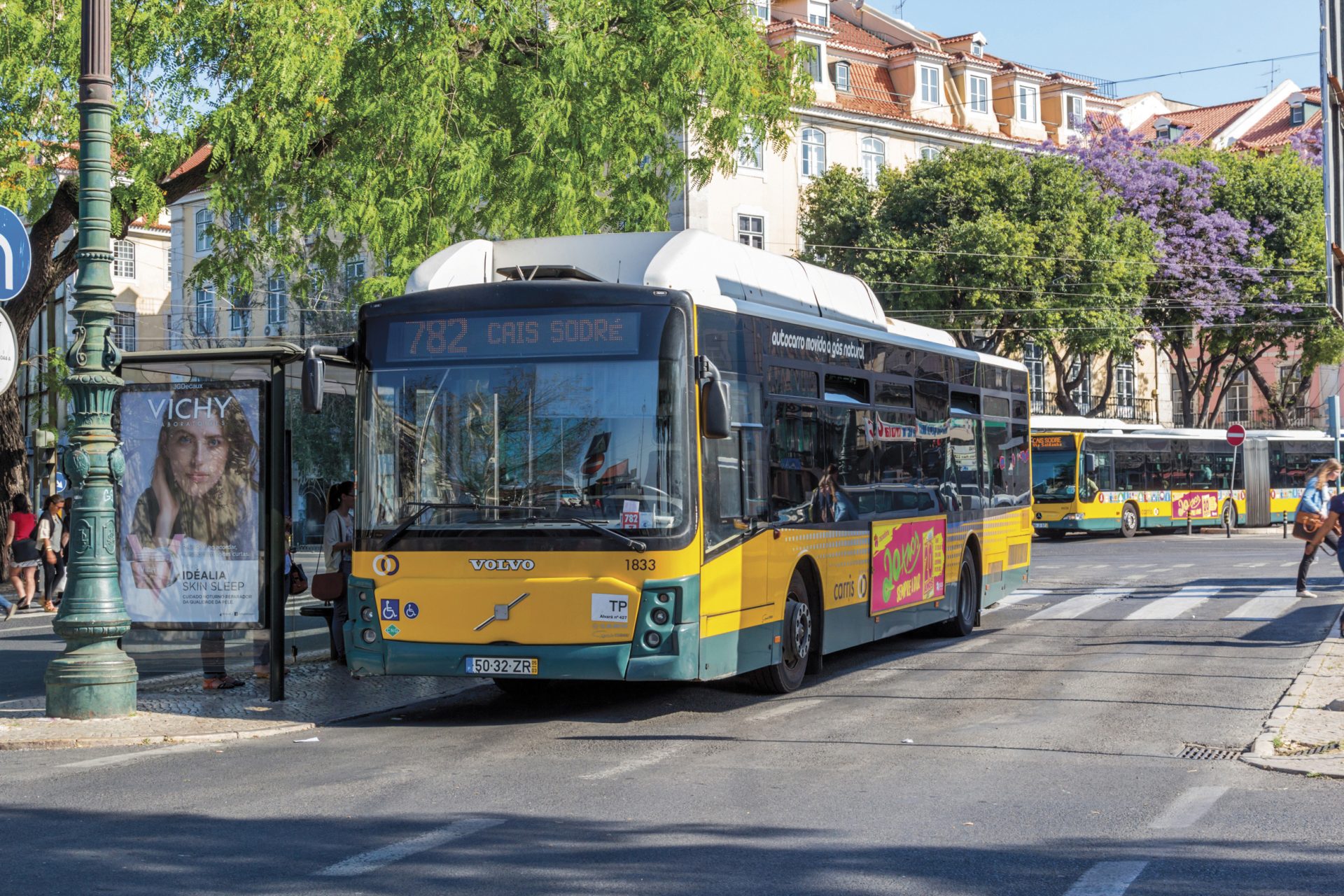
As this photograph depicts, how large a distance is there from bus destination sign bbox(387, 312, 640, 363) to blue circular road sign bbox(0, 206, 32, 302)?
2321mm

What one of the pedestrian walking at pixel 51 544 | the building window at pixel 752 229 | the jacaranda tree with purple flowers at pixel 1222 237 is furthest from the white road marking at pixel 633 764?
the jacaranda tree with purple flowers at pixel 1222 237

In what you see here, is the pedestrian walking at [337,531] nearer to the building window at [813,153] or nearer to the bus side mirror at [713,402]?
the bus side mirror at [713,402]

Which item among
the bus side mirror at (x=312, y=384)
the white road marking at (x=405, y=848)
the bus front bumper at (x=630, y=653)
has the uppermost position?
the bus side mirror at (x=312, y=384)

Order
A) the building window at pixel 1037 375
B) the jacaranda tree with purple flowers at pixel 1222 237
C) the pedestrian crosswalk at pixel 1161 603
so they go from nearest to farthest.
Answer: the pedestrian crosswalk at pixel 1161 603
the jacaranda tree with purple flowers at pixel 1222 237
the building window at pixel 1037 375

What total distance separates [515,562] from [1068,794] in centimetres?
397

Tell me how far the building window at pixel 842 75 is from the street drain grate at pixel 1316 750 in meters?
49.9

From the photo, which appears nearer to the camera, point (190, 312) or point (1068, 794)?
point (1068, 794)

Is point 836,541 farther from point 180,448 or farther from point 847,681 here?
point 180,448

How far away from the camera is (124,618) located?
37.1 feet

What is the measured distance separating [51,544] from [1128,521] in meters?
29.3

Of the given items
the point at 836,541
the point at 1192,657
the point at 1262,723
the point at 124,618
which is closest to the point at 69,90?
the point at 124,618

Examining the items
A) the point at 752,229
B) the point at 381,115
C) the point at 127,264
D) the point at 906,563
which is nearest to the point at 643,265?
the point at 906,563

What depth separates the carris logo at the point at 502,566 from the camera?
10.6 meters

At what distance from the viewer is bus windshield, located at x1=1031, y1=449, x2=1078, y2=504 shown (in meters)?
42.8
